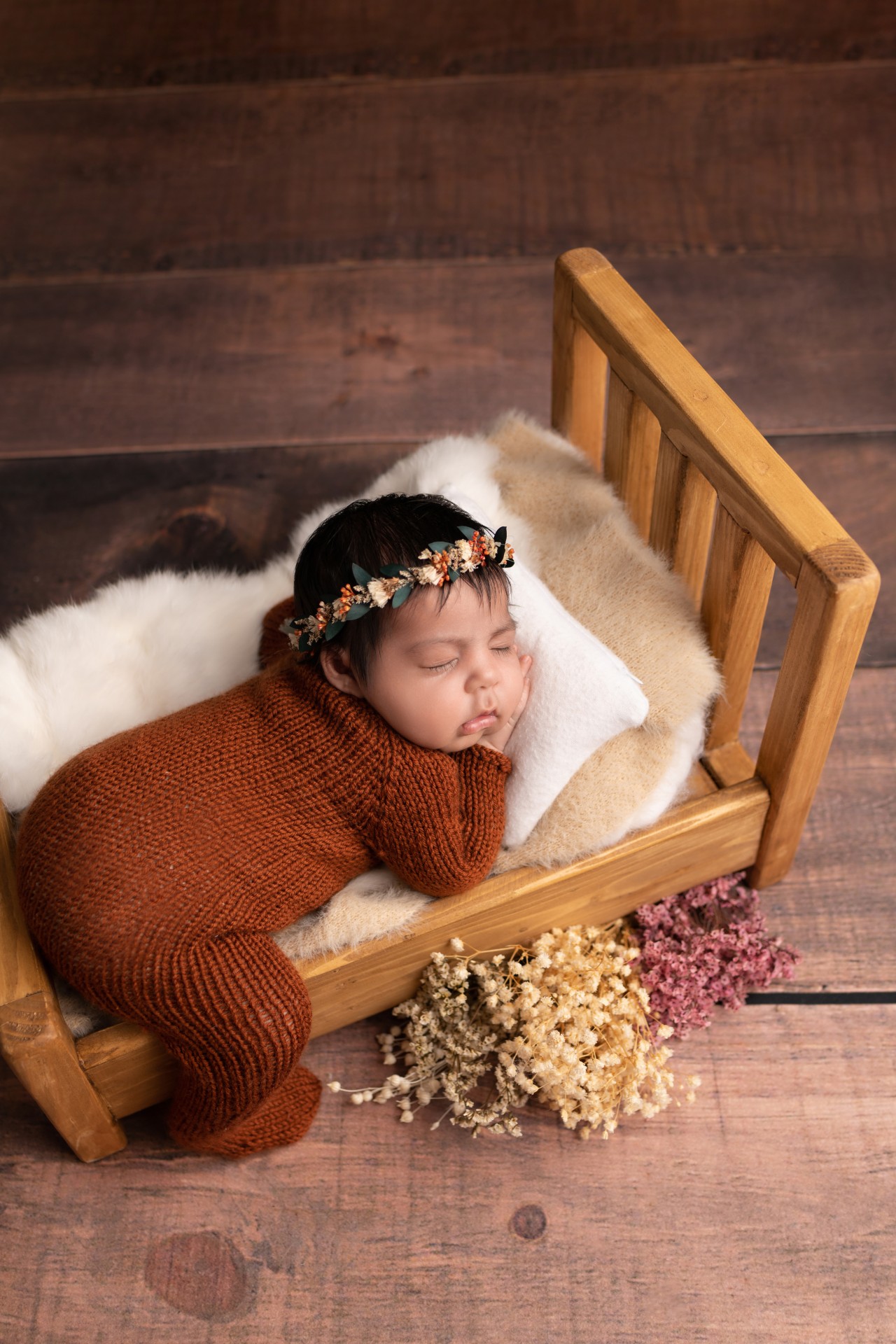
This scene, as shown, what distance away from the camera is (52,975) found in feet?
4.10

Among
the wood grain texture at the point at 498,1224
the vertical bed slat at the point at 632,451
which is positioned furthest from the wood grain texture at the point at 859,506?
the wood grain texture at the point at 498,1224

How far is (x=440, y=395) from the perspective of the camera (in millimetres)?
2039

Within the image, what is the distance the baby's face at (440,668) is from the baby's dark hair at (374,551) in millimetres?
11

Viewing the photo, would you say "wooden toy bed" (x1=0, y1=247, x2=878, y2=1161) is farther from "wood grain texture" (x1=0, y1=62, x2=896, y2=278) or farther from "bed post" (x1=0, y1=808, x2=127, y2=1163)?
"wood grain texture" (x1=0, y1=62, x2=896, y2=278)

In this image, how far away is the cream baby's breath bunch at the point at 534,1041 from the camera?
128cm

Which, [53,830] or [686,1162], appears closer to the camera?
[53,830]

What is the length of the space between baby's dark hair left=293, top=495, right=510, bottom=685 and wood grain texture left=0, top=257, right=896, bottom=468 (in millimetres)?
788

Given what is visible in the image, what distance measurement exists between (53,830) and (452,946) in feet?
Answer: 1.41

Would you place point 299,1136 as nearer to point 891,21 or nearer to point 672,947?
point 672,947

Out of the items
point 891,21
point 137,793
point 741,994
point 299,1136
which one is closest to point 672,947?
point 741,994

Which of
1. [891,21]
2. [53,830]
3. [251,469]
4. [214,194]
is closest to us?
[53,830]

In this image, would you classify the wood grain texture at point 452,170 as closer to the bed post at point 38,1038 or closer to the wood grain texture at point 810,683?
the wood grain texture at point 810,683

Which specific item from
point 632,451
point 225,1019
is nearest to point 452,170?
point 632,451

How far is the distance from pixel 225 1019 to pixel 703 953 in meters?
0.56
